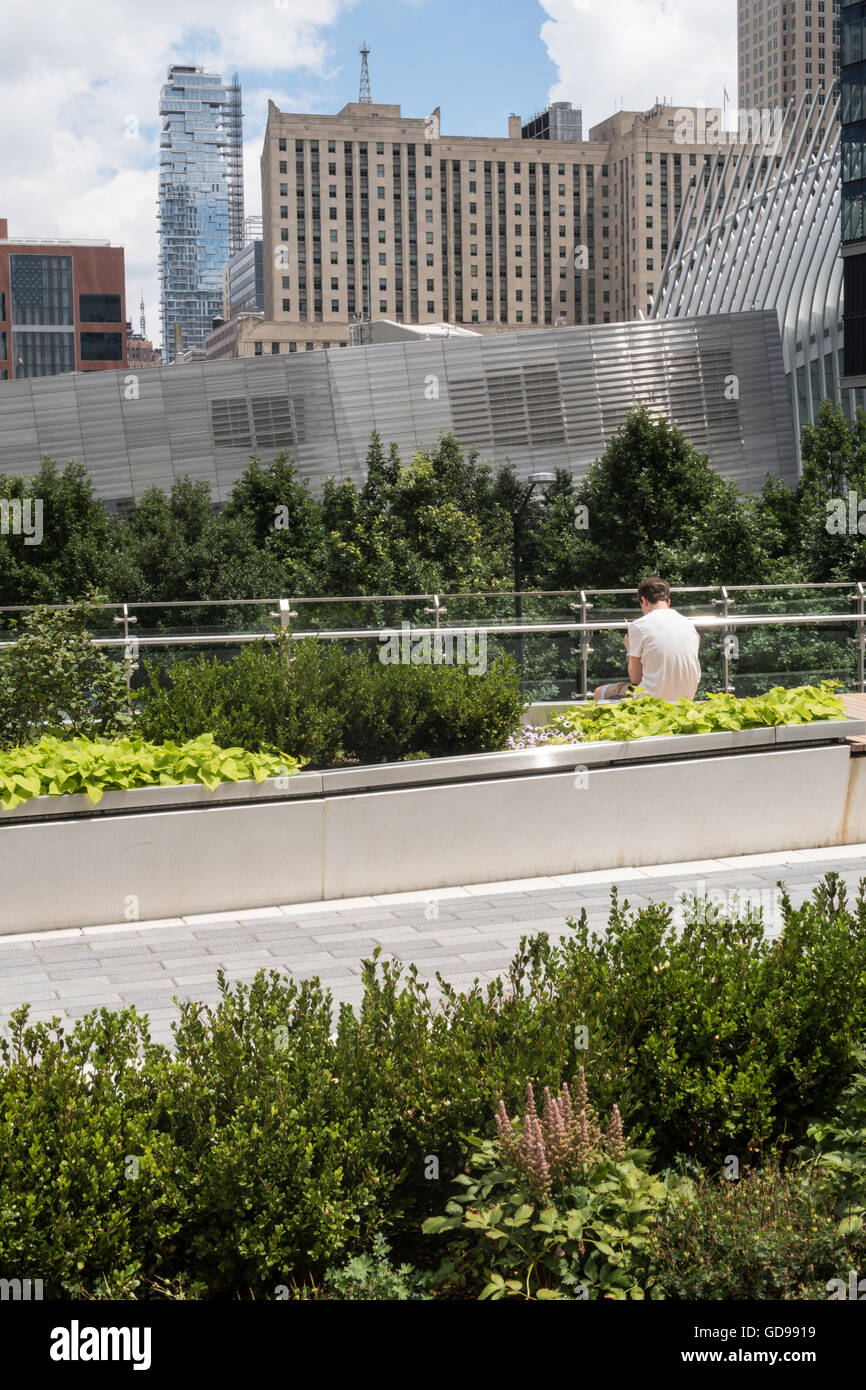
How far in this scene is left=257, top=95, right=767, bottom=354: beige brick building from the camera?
181625 millimetres

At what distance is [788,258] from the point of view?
267ft

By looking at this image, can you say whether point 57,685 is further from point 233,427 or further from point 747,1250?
point 233,427

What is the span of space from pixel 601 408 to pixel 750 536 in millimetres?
47761

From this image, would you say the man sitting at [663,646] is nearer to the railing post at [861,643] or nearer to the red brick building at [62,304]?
the railing post at [861,643]

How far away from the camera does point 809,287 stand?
248 ft

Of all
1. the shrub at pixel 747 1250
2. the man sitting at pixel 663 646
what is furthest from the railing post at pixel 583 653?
the shrub at pixel 747 1250

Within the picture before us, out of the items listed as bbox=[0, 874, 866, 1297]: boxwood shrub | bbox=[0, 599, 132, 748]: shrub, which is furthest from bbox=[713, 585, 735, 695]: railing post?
bbox=[0, 874, 866, 1297]: boxwood shrub

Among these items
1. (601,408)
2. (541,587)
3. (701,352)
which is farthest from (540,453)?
(541,587)

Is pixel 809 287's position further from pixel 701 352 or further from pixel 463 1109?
pixel 463 1109

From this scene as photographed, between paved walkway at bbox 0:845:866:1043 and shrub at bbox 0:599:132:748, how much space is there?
1.77 m

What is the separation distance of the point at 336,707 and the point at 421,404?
6498cm

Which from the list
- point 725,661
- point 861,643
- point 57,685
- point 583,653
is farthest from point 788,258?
point 57,685

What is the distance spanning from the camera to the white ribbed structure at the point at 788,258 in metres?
73.4

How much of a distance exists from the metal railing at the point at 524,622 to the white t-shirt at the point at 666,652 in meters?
2.34
